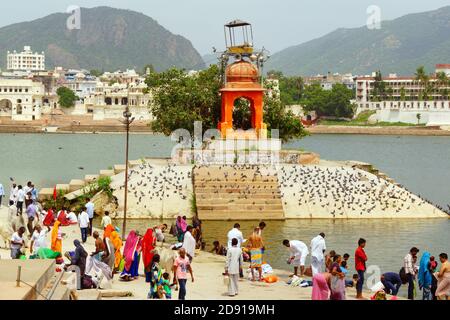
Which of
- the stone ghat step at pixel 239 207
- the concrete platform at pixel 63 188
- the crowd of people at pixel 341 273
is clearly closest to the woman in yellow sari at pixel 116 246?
the crowd of people at pixel 341 273

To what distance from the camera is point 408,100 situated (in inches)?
5999

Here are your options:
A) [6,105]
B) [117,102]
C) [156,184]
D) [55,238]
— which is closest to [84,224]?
[55,238]

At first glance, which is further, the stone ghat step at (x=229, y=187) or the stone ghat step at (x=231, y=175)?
the stone ghat step at (x=231, y=175)

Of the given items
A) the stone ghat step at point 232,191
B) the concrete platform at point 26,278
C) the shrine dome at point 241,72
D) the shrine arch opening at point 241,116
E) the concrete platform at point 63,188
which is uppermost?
the shrine dome at point 241,72

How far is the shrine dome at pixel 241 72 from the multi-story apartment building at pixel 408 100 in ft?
330

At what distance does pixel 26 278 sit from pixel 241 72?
29282mm

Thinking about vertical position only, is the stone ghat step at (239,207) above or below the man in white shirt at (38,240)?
below

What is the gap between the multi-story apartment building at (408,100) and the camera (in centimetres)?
13875

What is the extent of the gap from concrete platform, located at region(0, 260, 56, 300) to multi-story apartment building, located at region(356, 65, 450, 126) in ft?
420

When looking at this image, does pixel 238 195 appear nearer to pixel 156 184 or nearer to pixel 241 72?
pixel 156 184

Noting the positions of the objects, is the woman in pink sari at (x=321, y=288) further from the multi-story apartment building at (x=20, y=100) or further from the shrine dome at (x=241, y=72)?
the multi-story apartment building at (x=20, y=100)
